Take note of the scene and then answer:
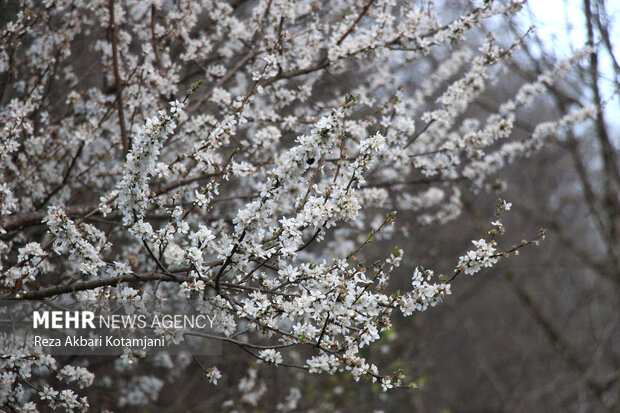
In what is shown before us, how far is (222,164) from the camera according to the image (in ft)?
13.7

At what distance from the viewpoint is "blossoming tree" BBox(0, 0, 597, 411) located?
261cm

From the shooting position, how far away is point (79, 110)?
455 cm

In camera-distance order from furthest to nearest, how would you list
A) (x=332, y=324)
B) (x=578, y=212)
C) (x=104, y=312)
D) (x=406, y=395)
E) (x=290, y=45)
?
(x=578, y=212)
(x=406, y=395)
(x=290, y=45)
(x=104, y=312)
(x=332, y=324)

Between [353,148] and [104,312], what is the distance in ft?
9.81

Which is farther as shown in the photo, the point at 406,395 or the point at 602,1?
the point at 406,395

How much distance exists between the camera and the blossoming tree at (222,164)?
2.61 m

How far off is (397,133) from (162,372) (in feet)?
14.2

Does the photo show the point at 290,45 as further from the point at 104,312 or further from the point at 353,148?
the point at 104,312

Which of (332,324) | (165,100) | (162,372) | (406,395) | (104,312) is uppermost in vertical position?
(165,100)

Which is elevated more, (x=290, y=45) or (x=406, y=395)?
(x=290, y=45)

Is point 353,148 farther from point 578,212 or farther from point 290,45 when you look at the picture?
point 578,212

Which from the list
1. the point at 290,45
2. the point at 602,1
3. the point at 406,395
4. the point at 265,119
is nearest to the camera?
the point at 265,119

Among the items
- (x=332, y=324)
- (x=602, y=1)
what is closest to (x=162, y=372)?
(x=332, y=324)

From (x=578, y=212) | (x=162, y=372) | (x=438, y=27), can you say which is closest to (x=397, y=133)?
(x=438, y=27)
